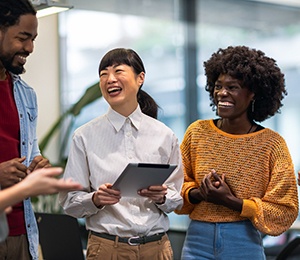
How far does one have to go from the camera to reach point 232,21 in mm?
7605

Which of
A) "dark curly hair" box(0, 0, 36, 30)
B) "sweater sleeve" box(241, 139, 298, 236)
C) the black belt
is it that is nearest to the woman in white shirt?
the black belt

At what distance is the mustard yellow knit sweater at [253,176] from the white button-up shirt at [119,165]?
0.55 feet

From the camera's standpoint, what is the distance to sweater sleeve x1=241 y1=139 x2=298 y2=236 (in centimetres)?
313

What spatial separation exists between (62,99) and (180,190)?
398 centimetres

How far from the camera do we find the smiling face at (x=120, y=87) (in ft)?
10.1

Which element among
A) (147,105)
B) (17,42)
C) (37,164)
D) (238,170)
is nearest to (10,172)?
(37,164)

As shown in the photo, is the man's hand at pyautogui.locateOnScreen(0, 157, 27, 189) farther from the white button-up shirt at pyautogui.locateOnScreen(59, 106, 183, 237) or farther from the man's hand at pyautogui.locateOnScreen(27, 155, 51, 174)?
the white button-up shirt at pyautogui.locateOnScreen(59, 106, 183, 237)

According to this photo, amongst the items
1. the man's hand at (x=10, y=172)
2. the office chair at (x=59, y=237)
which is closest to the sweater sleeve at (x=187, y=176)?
the office chair at (x=59, y=237)

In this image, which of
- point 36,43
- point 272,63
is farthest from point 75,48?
point 272,63

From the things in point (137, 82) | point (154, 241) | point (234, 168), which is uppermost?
point (137, 82)

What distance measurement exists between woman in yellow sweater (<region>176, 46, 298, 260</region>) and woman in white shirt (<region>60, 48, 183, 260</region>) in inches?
6.6

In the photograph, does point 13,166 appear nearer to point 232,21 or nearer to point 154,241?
point 154,241

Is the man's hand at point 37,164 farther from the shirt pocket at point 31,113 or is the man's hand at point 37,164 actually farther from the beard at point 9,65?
the beard at point 9,65

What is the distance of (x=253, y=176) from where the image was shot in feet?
10.5
